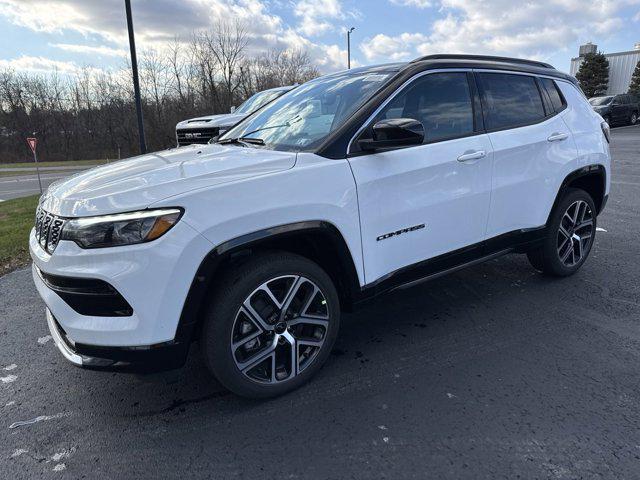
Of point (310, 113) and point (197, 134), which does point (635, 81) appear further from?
point (310, 113)

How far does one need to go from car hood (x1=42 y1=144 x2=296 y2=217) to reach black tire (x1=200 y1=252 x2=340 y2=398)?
50 centimetres

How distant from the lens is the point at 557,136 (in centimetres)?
378

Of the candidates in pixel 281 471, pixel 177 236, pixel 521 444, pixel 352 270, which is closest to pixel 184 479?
pixel 281 471

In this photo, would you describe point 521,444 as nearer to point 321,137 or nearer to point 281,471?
point 281,471

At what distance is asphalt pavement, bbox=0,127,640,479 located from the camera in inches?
84.7

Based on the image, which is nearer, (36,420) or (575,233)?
(36,420)

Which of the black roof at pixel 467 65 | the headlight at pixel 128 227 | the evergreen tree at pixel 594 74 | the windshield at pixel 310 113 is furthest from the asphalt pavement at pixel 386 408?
the evergreen tree at pixel 594 74

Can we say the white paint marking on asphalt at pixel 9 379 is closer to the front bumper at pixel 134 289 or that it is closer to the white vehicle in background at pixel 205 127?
the front bumper at pixel 134 289

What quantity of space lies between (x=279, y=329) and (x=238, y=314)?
304 mm

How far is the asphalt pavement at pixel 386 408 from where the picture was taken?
215cm

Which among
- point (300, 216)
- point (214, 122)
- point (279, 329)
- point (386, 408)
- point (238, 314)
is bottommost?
point (386, 408)

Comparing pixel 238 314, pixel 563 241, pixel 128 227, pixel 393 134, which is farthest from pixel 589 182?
pixel 128 227

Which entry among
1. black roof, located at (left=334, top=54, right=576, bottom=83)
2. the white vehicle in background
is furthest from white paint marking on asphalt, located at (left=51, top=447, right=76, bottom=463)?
the white vehicle in background

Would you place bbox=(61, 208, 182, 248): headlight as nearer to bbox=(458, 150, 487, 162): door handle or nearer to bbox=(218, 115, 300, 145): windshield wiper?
bbox=(218, 115, 300, 145): windshield wiper
